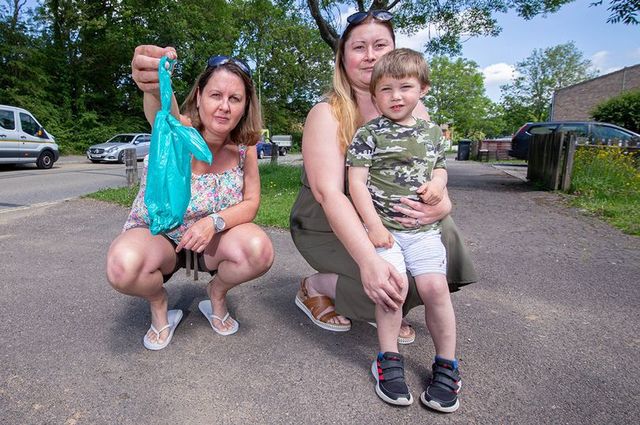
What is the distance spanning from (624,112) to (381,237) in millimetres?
19087

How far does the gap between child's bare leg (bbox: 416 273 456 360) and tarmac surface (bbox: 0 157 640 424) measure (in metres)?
0.22

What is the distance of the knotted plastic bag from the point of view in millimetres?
1929

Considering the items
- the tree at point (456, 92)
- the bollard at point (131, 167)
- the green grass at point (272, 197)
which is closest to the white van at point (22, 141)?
the bollard at point (131, 167)

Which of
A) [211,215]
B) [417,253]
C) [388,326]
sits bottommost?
[388,326]

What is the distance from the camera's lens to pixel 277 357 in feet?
7.12

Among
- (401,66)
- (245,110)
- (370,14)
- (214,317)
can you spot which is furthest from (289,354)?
(370,14)

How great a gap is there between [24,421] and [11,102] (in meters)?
23.8

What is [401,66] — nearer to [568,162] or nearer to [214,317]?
[214,317]

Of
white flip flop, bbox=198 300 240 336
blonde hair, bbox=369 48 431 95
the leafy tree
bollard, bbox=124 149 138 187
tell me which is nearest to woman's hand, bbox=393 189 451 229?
blonde hair, bbox=369 48 431 95

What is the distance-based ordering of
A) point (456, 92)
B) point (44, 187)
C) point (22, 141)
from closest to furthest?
point (44, 187), point (22, 141), point (456, 92)

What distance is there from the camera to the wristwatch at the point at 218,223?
7.20 ft

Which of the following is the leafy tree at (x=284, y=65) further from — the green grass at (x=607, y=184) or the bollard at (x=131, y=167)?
the green grass at (x=607, y=184)

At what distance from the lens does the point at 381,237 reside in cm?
192

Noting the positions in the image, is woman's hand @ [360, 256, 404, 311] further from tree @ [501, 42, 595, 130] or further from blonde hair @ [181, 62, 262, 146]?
tree @ [501, 42, 595, 130]
